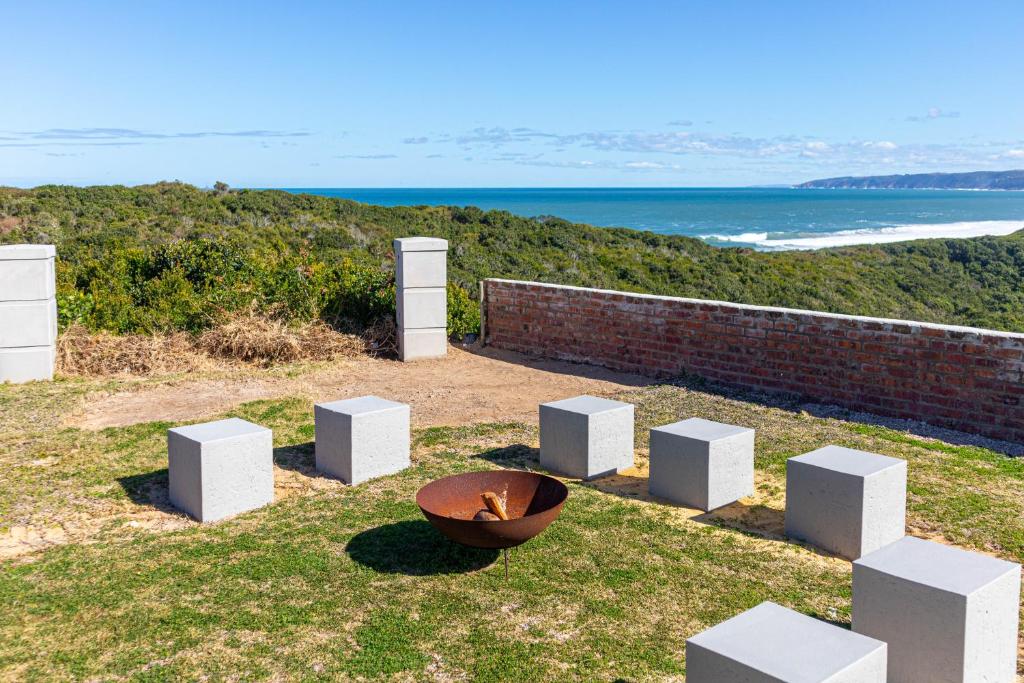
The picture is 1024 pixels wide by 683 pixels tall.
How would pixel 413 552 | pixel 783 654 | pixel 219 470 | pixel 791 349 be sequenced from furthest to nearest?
pixel 791 349
pixel 219 470
pixel 413 552
pixel 783 654

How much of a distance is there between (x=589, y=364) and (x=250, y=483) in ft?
21.0

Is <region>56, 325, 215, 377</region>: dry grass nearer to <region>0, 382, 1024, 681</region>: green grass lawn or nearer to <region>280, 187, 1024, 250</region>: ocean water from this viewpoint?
<region>0, 382, 1024, 681</region>: green grass lawn

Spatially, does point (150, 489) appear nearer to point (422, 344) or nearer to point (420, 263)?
point (422, 344)

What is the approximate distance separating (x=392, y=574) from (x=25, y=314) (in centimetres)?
794

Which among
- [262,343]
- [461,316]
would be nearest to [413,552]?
[262,343]

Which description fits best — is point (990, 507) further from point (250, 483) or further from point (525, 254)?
point (525, 254)

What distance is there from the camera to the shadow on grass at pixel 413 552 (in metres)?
5.72

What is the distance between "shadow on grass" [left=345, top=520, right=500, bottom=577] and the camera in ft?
18.8

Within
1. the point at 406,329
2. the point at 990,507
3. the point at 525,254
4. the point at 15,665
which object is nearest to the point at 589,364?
the point at 406,329

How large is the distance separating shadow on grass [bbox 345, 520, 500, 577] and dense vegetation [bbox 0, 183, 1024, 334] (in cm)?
762

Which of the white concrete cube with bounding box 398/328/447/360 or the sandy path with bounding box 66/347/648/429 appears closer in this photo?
the sandy path with bounding box 66/347/648/429

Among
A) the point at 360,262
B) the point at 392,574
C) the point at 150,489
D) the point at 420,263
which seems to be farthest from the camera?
the point at 360,262

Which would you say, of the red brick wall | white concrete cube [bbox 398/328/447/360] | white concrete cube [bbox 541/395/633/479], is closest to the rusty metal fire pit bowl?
white concrete cube [bbox 541/395/633/479]

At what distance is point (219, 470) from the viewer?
6664 mm
